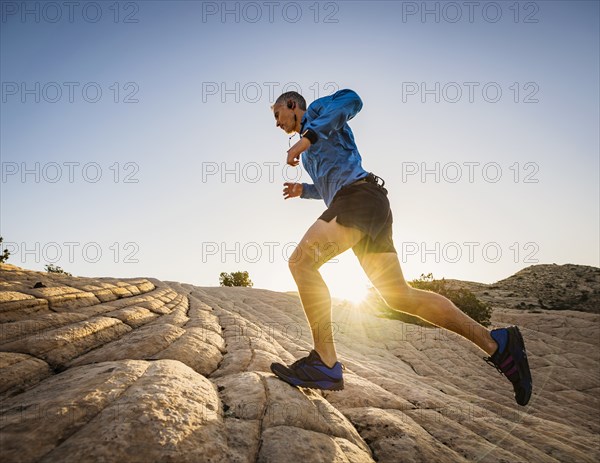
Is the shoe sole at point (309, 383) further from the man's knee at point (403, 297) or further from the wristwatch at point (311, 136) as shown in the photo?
the wristwatch at point (311, 136)

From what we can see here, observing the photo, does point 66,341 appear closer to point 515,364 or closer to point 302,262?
point 302,262

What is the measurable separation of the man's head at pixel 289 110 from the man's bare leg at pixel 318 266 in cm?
98

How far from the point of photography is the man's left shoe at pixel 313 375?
2215 mm

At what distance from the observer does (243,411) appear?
5.58 ft

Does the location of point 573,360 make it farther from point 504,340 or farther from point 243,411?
point 243,411

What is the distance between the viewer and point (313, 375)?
7.27 ft

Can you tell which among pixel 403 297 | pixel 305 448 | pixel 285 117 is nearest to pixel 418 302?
pixel 403 297

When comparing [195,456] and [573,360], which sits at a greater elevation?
[195,456]

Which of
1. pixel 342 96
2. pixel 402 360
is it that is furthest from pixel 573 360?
pixel 342 96

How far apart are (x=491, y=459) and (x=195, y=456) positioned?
5.64 feet

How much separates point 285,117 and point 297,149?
701mm

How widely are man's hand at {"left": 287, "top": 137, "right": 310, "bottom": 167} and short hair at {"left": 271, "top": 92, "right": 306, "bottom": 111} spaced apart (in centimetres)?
71

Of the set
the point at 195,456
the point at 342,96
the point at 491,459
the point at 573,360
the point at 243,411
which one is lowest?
the point at 573,360

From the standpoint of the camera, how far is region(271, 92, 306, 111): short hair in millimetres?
2725
